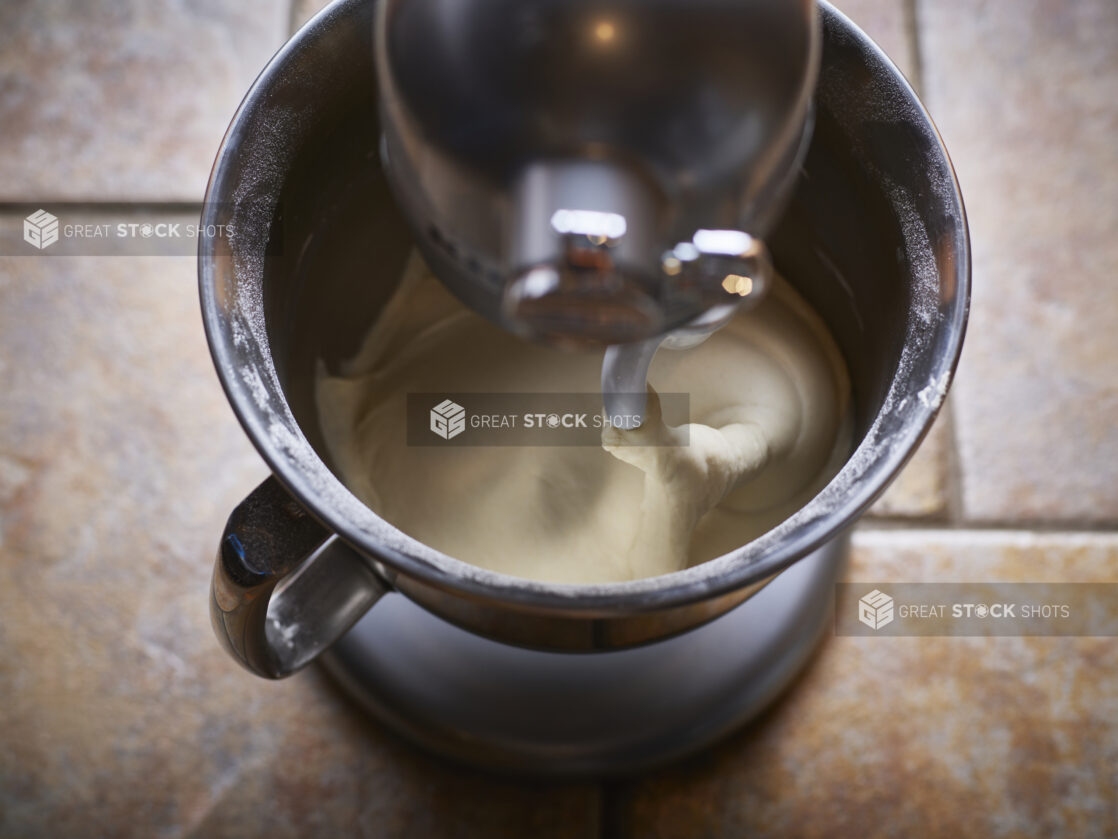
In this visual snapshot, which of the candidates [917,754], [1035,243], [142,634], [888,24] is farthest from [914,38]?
[142,634]

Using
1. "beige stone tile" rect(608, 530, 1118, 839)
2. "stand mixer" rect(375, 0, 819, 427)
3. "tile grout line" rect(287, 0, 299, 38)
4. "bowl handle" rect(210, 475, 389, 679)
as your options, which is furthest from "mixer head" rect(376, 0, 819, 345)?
"tile grout line" rect(287, 0, 299, 38)

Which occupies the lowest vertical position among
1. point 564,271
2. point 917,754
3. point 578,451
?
point 917,754

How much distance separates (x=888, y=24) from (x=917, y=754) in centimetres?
38

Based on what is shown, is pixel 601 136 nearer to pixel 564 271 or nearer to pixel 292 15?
pixel 564 271

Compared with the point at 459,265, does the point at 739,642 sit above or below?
below

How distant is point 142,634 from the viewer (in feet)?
1.47

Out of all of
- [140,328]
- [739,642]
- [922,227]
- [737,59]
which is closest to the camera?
[737,59]

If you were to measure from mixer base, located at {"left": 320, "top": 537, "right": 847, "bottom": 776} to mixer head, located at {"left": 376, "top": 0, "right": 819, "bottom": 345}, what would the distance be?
22 centimetres

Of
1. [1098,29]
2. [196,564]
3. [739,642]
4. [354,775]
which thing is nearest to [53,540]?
[196,564]

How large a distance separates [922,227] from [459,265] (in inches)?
5.7

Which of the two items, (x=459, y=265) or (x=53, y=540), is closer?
(x=459, y=265)

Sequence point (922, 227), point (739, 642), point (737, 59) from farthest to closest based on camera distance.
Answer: point (739, 642) → point (922, 227) → point (737, 59)

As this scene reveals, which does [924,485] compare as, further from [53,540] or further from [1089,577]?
[53,540]

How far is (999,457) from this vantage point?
1.57ft
